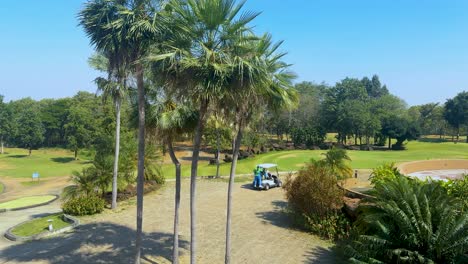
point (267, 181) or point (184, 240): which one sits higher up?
point (267, 181)

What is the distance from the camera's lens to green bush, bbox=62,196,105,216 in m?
20.1

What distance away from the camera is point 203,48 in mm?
9359

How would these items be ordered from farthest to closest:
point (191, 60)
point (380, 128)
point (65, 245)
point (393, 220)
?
point (380, 128) < point (65, 245) < point (393, 220) < point (191, 60)

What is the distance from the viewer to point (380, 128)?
6425 cm

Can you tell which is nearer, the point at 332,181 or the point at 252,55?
the point at 252,55

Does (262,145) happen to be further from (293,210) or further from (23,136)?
(23,136)

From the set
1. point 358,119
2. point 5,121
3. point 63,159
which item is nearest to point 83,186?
point 63,159

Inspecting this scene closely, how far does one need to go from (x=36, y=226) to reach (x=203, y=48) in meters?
15.3

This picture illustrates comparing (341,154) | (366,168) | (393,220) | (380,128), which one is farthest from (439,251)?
(380,128)

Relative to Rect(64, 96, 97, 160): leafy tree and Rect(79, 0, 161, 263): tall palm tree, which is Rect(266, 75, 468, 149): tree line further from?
Rect(79, 0, 161, 263): tall palm tree

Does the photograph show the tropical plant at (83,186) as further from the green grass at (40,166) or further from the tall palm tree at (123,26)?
the green grass at (40,166)

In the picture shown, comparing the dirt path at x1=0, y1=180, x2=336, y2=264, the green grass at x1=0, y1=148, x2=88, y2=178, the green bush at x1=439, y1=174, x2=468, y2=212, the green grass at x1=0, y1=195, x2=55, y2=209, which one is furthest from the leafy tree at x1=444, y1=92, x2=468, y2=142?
the green grass at x1=0, y1=195, x2=55, y2=209

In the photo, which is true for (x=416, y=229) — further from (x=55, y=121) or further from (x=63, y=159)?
(x=55, y=121)

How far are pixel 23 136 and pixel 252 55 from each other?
76.5 meters
